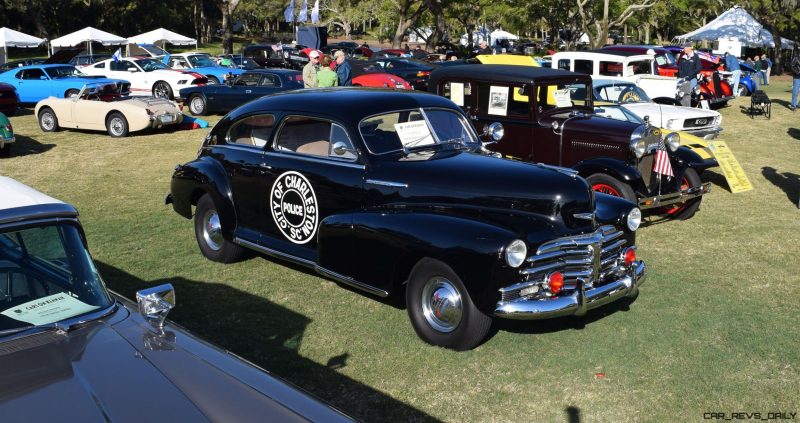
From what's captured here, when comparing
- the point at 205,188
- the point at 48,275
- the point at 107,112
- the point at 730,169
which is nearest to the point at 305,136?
the point at 205,188

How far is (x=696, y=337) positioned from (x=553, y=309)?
1.41m

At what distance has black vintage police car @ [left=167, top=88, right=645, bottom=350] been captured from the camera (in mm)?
5434

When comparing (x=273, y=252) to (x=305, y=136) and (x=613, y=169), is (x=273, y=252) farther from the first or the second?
(x=613, y=169)

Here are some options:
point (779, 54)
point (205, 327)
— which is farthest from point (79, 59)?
point (779, 54)

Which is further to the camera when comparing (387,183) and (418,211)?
(387,183)

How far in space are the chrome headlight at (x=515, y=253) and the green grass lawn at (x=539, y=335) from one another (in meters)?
0.81

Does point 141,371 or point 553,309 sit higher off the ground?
point 141,371

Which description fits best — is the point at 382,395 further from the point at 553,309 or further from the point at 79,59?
the point at 79,59

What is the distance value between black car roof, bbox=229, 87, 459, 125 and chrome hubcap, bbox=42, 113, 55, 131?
12776 mm

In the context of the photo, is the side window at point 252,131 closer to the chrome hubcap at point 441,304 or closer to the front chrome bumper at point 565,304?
the chrome hubcap at point 441,304

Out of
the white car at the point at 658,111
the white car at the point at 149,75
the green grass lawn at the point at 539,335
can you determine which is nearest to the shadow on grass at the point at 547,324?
the green grass lawn at the point at 539,335

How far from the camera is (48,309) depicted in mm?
3672

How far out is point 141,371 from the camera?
3.23m

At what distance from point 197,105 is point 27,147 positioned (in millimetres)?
5176
